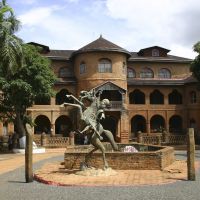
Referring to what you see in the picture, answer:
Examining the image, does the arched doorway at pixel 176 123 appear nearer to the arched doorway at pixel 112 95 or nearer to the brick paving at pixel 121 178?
the arched doorway at pixel 112 95

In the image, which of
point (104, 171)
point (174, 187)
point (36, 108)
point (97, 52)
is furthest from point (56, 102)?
point (174, 187)

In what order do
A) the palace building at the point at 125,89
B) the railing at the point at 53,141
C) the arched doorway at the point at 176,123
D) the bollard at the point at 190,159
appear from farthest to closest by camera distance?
the arched doorway at the point at 176,123 < the palace building at the point at 125,89 < the railing at the point at 53,141 < the bollard at the point at 190,159

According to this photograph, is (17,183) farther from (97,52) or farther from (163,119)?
(163,119)

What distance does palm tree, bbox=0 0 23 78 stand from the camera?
70.8ft

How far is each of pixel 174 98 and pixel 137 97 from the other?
447cm

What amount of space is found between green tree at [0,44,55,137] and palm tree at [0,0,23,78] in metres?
4.09

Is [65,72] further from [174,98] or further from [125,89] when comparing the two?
[174,98]

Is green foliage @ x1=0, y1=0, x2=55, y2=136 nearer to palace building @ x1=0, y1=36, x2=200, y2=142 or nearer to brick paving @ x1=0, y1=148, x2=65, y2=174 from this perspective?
brick paving @ x1=0, y1=148, x2=65, y2=174

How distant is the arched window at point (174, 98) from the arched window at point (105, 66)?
957 centimetres

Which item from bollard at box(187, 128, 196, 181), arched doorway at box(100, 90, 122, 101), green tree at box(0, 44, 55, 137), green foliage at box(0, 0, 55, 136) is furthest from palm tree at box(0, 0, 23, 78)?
arched doorway at box(100, 90, 122, 101)

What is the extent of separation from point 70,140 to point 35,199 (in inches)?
969

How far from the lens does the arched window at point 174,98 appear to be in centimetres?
4561

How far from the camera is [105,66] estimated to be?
40219 millimetres

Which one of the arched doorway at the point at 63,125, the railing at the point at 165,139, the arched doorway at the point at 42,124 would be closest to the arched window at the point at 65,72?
the arched doorway at the point at 63,125
